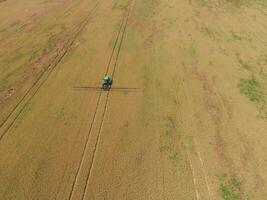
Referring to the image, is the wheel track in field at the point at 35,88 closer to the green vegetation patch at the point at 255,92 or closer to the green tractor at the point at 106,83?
the green tractor at the point at 106,83

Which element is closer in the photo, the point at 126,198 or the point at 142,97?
the point at 126,198

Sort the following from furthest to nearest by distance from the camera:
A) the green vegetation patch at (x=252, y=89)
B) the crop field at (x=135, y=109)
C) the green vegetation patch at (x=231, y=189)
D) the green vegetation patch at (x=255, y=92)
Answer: the green vegetation patch at (x=252, y=89), the green vegetation patch at (x=255, y=92), the crop field at (x=135, y=109), the green vegetation patch at (x=231, y=189)

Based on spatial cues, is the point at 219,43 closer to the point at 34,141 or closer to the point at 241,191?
the point at 241,191

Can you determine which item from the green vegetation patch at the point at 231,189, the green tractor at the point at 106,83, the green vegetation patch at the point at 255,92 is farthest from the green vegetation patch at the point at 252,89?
the green tractor at the point at 106,83

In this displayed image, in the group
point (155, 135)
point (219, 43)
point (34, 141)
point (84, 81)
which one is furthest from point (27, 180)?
point (219, 43)

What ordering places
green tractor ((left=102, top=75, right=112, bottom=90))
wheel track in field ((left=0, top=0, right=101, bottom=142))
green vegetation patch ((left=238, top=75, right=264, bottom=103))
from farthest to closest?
green tractor ((left=102, top=75, right=112, bottom=90)) → green vegetation patch ((left=238, top=75, right=264, bottom=103)) → wheel track in field ((left=0, top=0, right=101, bottom=142))

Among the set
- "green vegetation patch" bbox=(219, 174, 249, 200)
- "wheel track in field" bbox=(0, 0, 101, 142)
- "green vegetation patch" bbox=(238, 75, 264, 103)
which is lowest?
"green vegetation patch" bbox=(219, 174, 249, 200)

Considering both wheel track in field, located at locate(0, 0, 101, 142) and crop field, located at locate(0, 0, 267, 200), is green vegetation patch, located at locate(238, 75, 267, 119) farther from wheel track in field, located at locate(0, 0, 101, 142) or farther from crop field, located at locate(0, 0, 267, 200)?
wheel track in field, located at locate(0, 0, 101, 142)

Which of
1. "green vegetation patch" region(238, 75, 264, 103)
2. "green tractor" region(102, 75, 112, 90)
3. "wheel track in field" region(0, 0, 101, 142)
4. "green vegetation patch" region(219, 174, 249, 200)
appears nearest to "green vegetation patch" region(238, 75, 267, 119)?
"green vegetation patch" region(238, 75, 264, 103)
